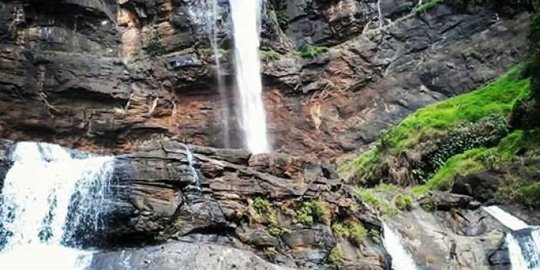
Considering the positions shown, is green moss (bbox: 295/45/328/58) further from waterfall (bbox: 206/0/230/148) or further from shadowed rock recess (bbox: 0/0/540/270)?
waterfall (bbox: 206/0/230/148)

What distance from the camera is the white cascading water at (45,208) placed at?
1300 cm

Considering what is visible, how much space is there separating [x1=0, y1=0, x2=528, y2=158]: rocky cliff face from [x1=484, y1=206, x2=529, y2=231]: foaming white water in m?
12.3

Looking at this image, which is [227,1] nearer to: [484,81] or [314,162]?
[484,81]

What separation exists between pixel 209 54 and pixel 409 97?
33.5 feet

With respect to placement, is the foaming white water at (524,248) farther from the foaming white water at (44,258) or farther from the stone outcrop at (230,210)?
the foaming white water at (44,258)

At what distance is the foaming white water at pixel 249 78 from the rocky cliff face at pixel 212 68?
53 centimetres

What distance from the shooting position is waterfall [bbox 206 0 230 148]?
1136 inches

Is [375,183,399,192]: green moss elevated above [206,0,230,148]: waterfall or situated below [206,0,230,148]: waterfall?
below

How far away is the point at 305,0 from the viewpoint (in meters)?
33.0

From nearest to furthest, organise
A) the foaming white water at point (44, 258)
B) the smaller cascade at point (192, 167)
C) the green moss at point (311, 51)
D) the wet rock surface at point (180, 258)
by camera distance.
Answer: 1. the wet rock surface at point (180, 258)
2. the foaming white water at point (44, 258)
3. the smaller cascade at point (192, 167)
4. the green moss at point (311, 51)

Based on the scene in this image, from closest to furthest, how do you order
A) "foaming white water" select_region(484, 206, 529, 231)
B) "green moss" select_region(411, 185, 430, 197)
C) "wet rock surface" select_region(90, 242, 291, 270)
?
"wet rock surface" select_region(90, 242, 291, 270)
"foaming white water" select_region(484, 206, 529, 231)
"green moss" select_region(411, 185, 430, 197)

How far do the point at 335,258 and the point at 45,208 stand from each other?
274 inches

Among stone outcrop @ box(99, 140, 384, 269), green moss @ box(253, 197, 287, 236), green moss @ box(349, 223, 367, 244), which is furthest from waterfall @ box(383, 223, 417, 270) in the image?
green moss @ box(253, 197, 287, 236)

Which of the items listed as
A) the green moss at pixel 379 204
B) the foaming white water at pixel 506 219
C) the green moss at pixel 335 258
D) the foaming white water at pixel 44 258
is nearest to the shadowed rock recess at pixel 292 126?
the green moss at pixel 335 258
